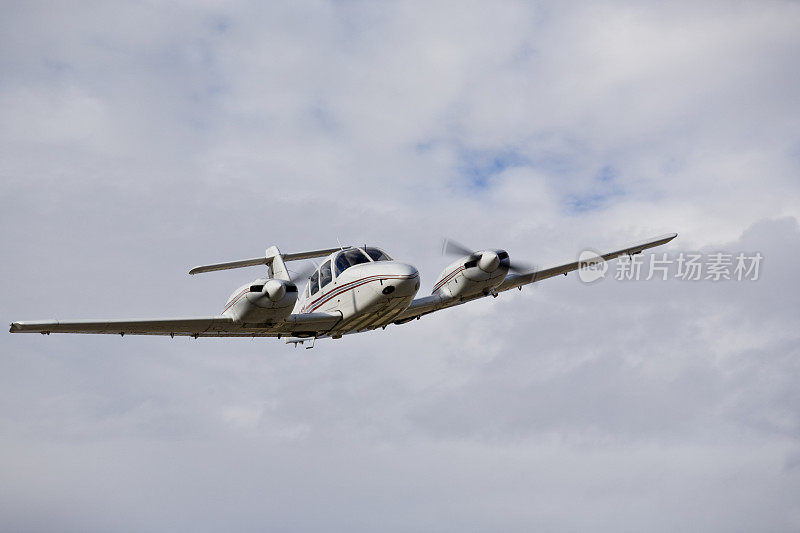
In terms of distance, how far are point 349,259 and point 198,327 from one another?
18.4 feet

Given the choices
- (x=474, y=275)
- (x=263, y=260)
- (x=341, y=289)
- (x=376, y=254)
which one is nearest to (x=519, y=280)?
(x=474, y=275)

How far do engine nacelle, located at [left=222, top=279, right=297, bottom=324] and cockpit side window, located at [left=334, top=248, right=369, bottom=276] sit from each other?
2961 millimetres

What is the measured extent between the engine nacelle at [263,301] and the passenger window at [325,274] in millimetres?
3172

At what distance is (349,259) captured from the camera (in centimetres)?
2680

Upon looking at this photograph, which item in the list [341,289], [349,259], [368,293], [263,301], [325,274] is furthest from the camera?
[325,274]

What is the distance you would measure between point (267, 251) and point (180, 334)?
29.8 ft

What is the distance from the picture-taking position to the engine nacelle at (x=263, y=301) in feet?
77.5

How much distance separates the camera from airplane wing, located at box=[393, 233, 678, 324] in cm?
2959

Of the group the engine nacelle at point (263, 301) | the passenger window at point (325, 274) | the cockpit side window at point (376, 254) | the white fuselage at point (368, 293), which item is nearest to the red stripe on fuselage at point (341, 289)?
the white fuselage at point (368, 293)

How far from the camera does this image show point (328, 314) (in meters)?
26.7

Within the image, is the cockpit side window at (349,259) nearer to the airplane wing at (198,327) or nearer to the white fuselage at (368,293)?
the white fuselage at (368,293)

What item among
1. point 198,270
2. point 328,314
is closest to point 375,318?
point 328,314

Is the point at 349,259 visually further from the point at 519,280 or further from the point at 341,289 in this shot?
the point at 519,280

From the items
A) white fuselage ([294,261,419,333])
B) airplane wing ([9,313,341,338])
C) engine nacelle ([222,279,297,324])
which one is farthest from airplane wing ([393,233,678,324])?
engine nacelle ([222,279,297,324])
